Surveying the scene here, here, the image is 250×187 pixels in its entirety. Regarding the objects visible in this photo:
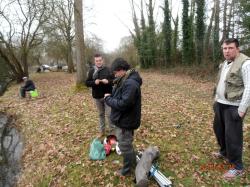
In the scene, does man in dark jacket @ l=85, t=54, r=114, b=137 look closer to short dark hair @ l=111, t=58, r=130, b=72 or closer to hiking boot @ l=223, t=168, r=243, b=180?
short dark hair @ l=111, t=58, r=130, b=72

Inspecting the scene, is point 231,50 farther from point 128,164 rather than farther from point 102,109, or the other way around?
point 102,109

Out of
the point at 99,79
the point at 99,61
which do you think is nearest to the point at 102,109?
the point at 99,79

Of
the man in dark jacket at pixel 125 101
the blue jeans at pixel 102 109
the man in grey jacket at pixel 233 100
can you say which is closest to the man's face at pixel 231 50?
the man in grey jacket at pixel 233 100

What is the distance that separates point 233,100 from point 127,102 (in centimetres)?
173

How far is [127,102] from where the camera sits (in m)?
3.69

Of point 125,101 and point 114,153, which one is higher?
point 125,101

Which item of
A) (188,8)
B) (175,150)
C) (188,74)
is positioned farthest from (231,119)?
(188,8)

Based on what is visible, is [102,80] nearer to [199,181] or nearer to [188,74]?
[199,181]

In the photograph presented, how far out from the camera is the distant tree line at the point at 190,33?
1919 centimetres

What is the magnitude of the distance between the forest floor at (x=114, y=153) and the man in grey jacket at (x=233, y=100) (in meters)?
0.48

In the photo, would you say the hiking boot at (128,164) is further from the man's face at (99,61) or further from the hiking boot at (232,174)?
the man's face at (99,61)

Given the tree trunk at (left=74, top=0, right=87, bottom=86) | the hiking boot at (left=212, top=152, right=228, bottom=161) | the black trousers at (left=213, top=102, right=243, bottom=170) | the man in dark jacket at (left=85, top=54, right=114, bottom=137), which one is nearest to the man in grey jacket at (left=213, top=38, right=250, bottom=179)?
the black trousers at (left=213, top=102, right=243, bottom=170)

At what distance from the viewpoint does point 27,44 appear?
2416cm

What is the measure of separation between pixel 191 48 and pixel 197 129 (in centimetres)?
1823
